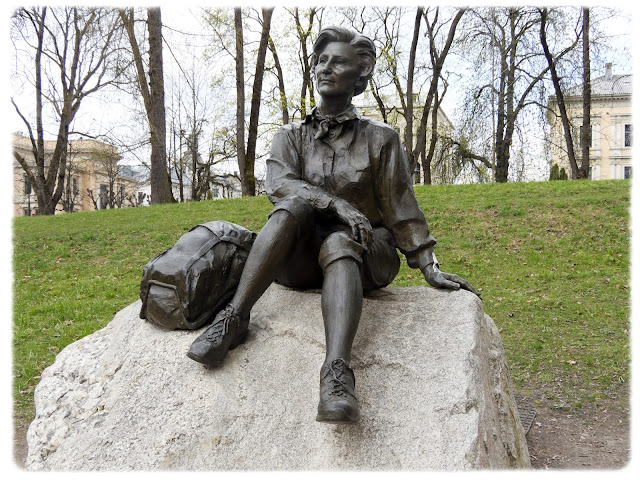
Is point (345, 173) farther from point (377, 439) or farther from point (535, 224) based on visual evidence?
point (535, 224)

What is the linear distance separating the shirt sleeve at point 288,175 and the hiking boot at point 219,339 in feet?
2.53

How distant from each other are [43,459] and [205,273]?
1.21 meters

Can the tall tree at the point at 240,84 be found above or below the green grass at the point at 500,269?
above

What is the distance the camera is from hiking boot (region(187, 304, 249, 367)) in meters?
2.69

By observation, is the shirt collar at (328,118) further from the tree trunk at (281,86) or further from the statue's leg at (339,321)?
the tree trunk at (281,86)

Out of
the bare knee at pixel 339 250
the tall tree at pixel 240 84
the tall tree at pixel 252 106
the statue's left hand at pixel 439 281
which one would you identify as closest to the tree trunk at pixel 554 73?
the tall tree at pixel 252 106

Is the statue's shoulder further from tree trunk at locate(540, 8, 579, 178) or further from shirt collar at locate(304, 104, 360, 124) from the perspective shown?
tree trunk at locate(540, 8, 579, 178)

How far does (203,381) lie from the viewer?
9.11 ft

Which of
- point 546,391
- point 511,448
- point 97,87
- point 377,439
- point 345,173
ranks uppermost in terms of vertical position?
point 97,87

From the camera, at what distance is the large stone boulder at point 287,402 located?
8.33 ft

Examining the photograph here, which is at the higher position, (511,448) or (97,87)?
(97,87)

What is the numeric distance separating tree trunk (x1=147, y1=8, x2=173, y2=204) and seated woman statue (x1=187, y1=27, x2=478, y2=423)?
10.4 m

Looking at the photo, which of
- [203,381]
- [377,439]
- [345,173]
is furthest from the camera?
[345,173]

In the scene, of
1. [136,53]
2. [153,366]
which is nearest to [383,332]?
[153,366]
